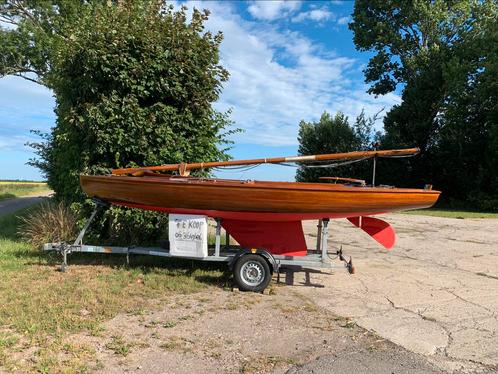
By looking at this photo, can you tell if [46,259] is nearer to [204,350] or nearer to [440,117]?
[204,350]

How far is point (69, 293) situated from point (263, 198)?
2.68 metres

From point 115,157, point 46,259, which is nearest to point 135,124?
point 115,157

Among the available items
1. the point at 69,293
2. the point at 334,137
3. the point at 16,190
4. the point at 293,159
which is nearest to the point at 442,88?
the point at 334,137

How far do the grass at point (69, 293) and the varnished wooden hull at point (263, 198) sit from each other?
1.06 m

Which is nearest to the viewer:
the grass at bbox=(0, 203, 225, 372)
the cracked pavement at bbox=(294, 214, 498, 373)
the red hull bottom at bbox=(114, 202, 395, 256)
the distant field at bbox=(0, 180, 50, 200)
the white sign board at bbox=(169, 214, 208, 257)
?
the grass at bbox=(0, 203, 225, 372)

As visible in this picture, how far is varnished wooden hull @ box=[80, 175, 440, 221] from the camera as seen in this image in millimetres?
6094

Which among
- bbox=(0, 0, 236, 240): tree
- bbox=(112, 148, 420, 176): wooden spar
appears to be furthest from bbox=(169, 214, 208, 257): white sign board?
bbox=(0, 0, 236, 240): tree

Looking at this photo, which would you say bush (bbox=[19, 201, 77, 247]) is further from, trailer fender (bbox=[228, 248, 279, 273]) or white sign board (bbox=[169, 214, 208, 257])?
trailer fender (bbox=[228, 248, 279, 273])

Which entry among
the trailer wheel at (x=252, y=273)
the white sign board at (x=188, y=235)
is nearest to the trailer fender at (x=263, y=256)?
the trailer wheel at (x=252, y=273)

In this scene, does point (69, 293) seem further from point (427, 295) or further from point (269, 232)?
point (427, 295)

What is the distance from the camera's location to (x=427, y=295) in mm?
6250

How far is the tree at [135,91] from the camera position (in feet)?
26.2

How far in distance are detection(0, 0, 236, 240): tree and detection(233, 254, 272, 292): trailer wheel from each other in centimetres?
286

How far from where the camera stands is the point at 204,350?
162 inches
